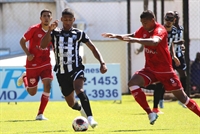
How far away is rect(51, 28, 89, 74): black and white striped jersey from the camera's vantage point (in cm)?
1150

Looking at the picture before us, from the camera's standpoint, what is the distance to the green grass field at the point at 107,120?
35.1 feet

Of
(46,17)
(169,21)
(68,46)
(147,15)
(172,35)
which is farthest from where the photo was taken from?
(172,35)

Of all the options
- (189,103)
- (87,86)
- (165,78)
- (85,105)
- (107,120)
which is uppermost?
(165,78)

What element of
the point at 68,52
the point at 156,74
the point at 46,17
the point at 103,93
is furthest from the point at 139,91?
the point at 103,93

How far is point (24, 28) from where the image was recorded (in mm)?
23828

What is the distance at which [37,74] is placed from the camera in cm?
1436

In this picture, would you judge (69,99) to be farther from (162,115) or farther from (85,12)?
(85,12)

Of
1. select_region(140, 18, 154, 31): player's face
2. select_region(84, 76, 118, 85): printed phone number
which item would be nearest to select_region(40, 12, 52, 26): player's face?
select_region(140, 18, 154, 31): player's face

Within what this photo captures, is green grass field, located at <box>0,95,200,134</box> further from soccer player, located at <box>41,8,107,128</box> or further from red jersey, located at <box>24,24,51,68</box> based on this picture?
red jersey, located at <box>24,24,51,68</box>

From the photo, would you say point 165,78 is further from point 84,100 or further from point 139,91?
point 84,100

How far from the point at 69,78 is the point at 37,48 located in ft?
9.75

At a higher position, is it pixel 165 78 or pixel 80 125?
pixel 165 78

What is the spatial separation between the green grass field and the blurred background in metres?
3.96

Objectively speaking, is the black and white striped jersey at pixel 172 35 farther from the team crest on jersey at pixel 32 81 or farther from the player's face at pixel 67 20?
the player's face at pixel 67 20
